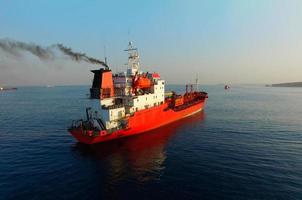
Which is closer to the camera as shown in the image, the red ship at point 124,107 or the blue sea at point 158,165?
the blue sea at point 158,165

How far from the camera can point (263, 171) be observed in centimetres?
2377

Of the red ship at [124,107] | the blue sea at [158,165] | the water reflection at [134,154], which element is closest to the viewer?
the blue sea at [158,165]

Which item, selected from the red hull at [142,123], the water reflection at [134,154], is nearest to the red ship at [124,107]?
the red hull at [142,123]

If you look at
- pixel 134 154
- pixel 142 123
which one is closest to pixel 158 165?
pixel 134 154

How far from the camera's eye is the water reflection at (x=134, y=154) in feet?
79.1

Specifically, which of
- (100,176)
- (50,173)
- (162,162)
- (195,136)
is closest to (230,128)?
(195,136)

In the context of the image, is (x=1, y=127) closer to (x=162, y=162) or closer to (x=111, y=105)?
(x=111, y=105)

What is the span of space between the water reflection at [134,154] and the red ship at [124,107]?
1.49 metres

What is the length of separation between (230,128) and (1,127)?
46275 mm

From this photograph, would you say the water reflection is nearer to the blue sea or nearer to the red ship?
the blue sea

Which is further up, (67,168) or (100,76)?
(100,76)

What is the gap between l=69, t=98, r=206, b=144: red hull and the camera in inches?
1313

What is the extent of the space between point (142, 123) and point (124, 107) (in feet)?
14.0

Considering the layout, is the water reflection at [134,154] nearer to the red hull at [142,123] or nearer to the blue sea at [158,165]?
the blue sea at [158,165]
